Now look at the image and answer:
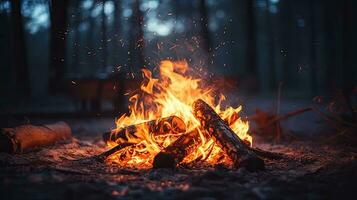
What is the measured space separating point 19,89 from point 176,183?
17.1 metres

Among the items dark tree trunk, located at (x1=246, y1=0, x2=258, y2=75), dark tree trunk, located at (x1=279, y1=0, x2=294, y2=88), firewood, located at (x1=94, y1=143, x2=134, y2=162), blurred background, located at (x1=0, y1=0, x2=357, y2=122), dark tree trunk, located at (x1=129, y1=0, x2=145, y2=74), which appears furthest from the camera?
dark tree trunk, located at (x1=279, y1=0, x2=294, y2=88)

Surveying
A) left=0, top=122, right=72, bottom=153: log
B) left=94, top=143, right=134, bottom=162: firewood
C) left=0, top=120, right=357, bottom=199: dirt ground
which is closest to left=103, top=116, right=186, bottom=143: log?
left=94, top=143, right=134, bottom=162: firewood

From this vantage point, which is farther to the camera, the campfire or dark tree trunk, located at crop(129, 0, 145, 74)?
dark tree trunk, located at crop(129, 0, 145, 74)

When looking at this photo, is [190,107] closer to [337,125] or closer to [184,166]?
[184,166]

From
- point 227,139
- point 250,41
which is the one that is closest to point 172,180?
point 227,139

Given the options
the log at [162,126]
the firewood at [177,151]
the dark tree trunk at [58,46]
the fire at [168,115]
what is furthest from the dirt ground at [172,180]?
the dark tree trunk at [58,46]

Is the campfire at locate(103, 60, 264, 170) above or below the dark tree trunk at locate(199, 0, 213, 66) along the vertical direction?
below

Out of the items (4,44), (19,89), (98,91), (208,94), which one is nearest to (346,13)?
(98,91)

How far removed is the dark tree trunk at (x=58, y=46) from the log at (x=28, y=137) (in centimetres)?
1001

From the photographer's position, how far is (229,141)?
5688mm

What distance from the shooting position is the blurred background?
14.1 metres

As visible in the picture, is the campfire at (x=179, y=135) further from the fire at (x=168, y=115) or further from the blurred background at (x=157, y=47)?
the blurred background at (x=157, y=47)

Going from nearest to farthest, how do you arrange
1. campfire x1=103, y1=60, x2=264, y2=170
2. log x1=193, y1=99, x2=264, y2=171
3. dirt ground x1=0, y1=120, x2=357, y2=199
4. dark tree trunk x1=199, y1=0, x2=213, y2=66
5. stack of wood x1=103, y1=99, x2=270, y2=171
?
1. dirt ground x1=0, y1=120, x2=357, y2=199
2. log x1=193, y1=99, x2=264, y2=171
3. stack of wood x1=103, y1=99, x2=270, y2=171
4. campfire x1=103, y1=60, x2=264, y2=170
5. dark tree trunk x1=199, y1=0, x2=213, y2=66

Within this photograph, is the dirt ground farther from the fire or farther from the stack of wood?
the fire
